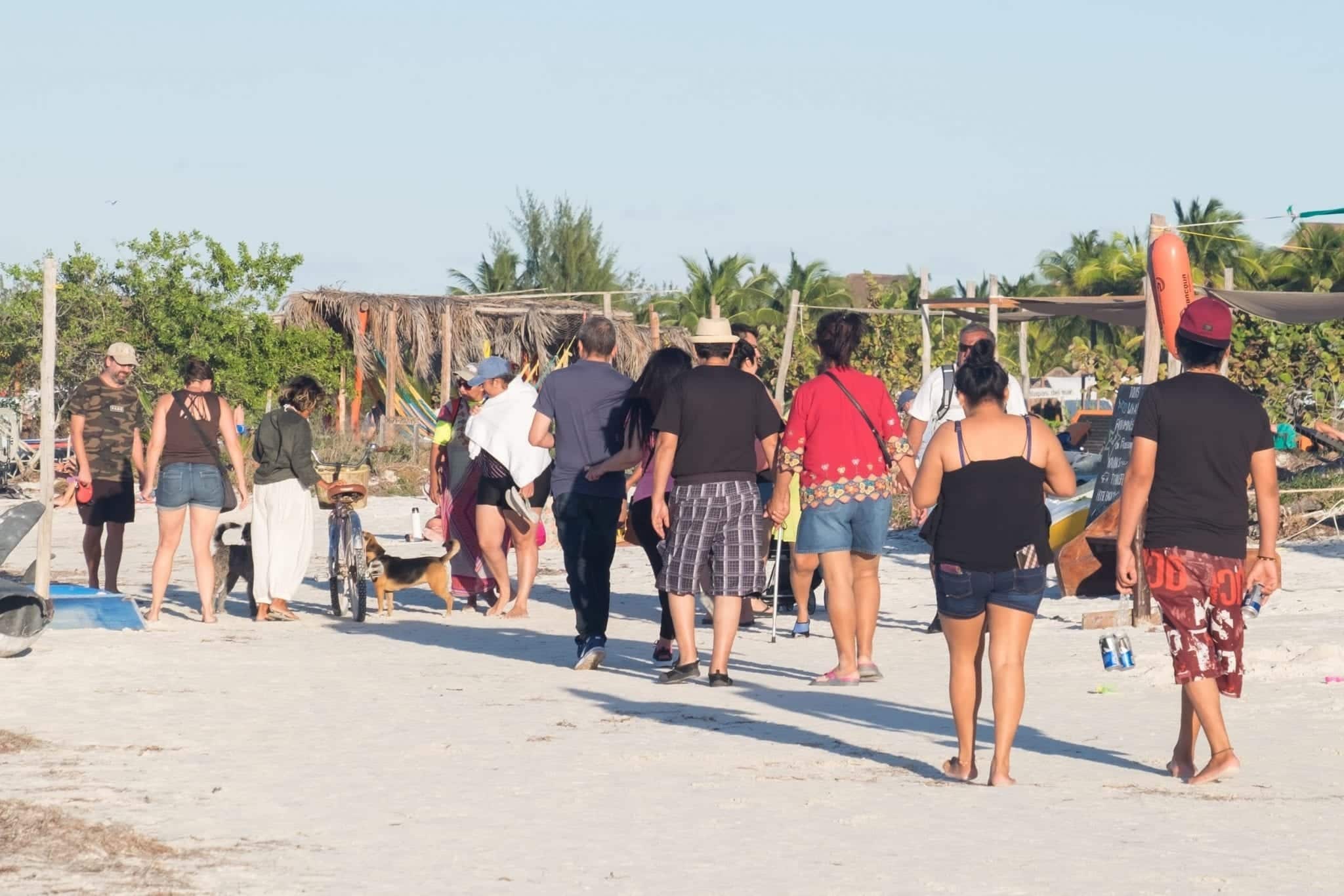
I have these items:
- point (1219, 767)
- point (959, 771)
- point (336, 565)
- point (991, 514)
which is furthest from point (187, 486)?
point (1219, 767)

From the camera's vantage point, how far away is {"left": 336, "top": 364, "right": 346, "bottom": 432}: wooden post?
1185 inches

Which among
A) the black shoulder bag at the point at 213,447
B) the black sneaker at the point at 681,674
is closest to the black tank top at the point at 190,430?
the black shoulder bag at the point at 213,447

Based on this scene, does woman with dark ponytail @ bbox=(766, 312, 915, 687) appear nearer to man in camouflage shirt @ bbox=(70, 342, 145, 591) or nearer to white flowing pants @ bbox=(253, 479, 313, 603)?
white flowing pants @ bbox=(253, 479, 313, 603)

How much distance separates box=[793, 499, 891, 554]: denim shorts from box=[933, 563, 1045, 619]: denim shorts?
2.32m

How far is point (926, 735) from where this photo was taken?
755 cm

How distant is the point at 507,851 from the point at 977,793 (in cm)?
172

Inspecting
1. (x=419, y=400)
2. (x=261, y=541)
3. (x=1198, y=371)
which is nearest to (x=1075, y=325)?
(x=419, y=400)

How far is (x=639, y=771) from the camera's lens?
6762mm

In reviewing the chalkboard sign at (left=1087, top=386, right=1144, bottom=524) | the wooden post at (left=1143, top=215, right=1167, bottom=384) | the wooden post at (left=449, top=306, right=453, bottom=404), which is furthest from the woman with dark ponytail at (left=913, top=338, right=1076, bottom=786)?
the wooden post at (left=449, top=306, right=453, bottom=404)

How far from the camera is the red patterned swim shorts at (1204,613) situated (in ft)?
20.8

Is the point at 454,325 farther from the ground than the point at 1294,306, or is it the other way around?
the point at 454,325

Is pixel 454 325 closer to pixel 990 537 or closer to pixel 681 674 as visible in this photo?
pixel 681 674

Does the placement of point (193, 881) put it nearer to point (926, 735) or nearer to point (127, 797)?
point (127, 797)

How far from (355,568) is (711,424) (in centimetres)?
390
